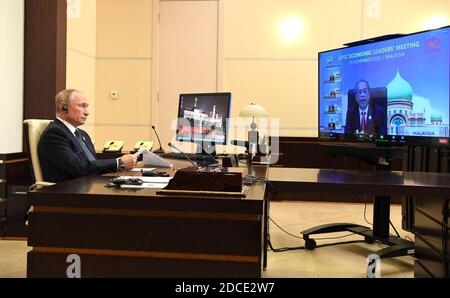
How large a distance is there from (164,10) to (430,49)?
4.22m

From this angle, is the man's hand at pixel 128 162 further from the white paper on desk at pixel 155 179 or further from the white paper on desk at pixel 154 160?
the white paper on desk at pixel 155 179

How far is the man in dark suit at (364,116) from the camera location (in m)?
2.82

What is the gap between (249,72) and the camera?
601 centimetres

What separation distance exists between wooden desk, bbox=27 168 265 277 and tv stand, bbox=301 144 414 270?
1557 millimetres

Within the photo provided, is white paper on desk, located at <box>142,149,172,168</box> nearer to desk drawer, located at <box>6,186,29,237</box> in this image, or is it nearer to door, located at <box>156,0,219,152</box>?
desk drawer, located at <box>6,186,29,237</box>

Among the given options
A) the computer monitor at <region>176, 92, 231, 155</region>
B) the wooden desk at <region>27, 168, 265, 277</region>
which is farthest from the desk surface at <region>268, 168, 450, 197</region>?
the computer monitor at <region>176, 92, 231, 155</region>

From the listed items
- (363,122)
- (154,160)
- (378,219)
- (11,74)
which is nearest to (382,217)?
(378,219)

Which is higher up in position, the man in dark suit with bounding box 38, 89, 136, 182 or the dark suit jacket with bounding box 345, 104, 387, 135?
the dark suit jacket with bounding box 345, 104, 387, 135

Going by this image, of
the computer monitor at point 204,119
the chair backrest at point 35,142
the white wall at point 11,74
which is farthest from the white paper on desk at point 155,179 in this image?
the white wall at point 11,74

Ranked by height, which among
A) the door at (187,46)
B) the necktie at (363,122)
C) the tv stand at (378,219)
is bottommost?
the tv stand at (378,219)

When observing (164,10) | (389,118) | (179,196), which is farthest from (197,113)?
(164,10)

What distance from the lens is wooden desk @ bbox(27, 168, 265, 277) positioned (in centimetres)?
160

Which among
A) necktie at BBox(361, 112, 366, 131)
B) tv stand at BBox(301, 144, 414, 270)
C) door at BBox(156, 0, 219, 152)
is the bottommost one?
tv stand at BBox(301, 144, 414, 270)

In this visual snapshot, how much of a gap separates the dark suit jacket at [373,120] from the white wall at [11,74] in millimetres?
3022
